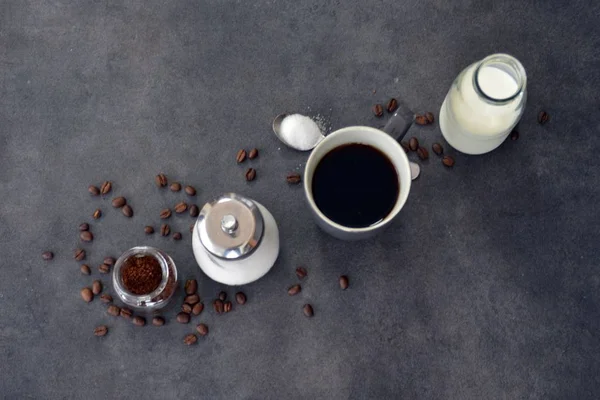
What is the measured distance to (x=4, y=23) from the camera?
1089mm

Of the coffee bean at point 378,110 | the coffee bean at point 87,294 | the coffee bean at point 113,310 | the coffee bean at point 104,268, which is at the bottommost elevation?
the coffee bean at point 113,310

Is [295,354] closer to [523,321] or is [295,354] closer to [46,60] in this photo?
[523,321]

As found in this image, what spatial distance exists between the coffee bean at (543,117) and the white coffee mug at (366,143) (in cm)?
31

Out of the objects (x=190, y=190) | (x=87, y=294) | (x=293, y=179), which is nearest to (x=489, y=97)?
(x=293, y=179)

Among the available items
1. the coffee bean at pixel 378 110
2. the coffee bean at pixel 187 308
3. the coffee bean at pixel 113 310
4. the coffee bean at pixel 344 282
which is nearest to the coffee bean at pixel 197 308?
the coffee bean at pixel 187 308

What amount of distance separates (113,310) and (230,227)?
30 cm

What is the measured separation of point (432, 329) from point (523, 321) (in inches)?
5.9

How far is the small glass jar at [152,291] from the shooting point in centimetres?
97

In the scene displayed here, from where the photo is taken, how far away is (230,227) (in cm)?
87

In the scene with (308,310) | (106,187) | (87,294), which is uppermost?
(106,187)

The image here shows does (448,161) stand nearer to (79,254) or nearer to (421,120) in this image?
(421,120)

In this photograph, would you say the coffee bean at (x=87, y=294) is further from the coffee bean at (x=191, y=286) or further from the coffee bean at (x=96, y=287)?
the coffee bean at (x=191, y=286)

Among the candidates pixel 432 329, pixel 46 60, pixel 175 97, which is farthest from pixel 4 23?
pixel 432 329

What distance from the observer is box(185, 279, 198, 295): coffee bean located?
1032 millimetres
